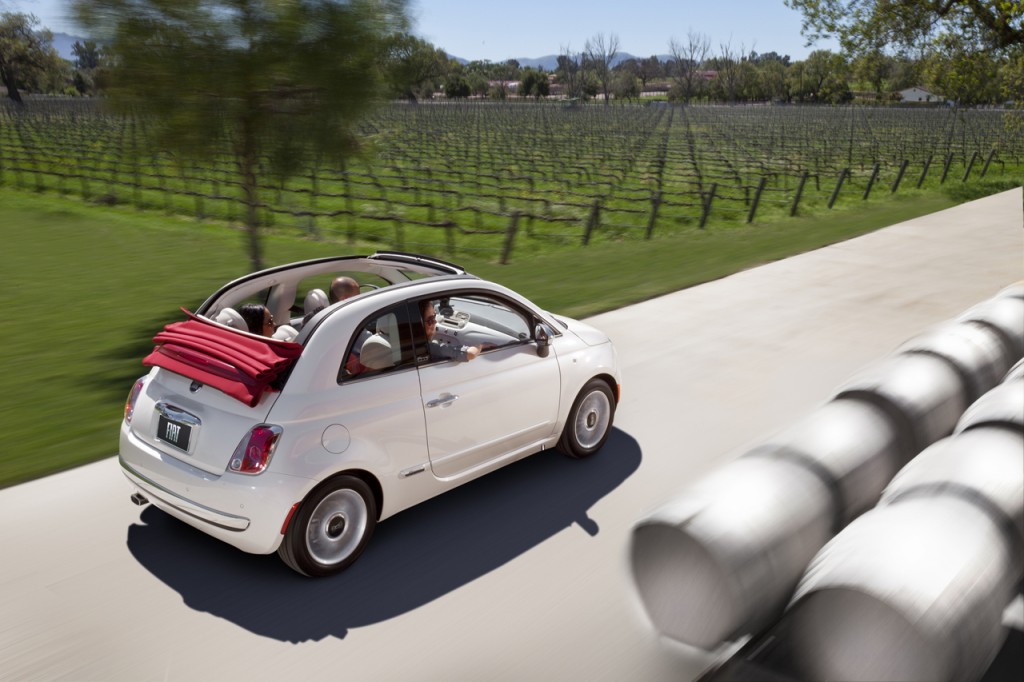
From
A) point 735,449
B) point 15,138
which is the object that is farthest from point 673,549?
point 15,138

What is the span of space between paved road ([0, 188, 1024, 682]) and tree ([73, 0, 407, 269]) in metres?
6.35

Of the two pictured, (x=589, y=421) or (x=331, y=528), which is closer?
(x=331, y=528)

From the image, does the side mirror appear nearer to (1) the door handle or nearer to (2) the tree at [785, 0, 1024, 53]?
(1) the door handle

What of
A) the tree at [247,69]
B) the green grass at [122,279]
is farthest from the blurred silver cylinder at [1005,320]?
the tree at [247,69]

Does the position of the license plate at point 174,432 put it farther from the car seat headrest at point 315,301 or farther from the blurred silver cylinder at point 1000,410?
the blurred silver cylinder at point 1000,410

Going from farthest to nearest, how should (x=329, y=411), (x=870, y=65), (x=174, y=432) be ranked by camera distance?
(x=870, y=65)
(x=174, y=432)
(x=329, y=411)

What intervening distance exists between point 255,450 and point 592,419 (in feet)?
9.35

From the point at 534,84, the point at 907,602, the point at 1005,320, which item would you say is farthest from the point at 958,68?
the point at 534,84

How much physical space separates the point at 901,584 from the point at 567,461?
3502 mm

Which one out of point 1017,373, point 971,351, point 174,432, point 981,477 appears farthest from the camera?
point 971,351

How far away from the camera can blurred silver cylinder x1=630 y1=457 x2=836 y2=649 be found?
3797 mm

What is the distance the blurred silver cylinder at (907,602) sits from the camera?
321 centimetres

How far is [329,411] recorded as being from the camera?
15.9ft

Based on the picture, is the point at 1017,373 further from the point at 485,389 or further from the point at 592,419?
the point at 485,389
